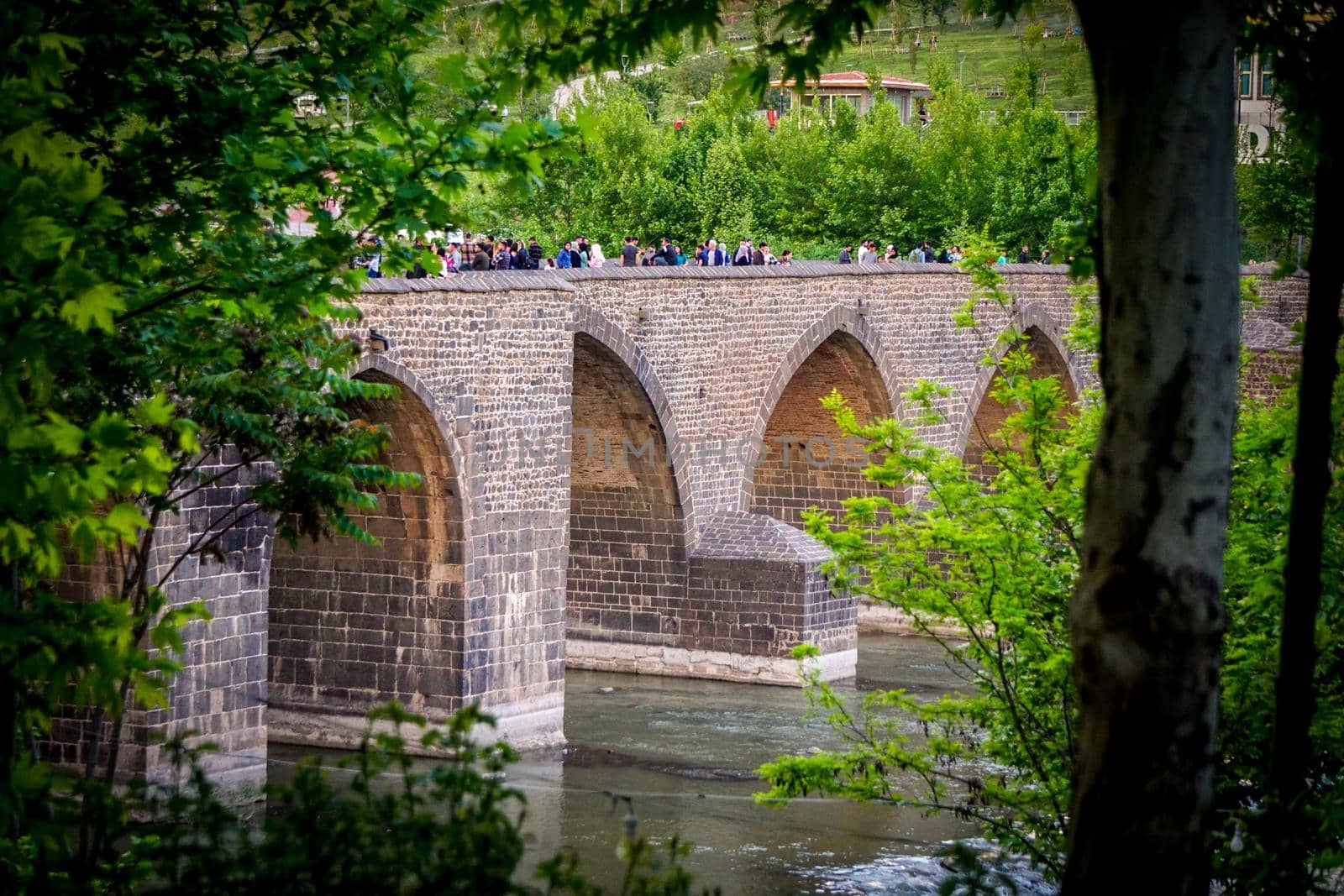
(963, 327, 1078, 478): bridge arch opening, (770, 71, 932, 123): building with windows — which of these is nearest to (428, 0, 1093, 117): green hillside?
(770, 71, 932, 123): building with windows

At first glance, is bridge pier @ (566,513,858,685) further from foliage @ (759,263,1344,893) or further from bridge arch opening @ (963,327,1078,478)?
foliage @ (759,263,1344,893)

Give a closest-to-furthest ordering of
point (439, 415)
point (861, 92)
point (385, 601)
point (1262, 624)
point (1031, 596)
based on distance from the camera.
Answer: point (1262, 624) < point (1031, 596) < point (439, 415) < point (385, 601) < point (861, 92)

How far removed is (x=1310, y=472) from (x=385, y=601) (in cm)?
1637

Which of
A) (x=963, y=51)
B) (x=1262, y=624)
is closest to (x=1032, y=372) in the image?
(x=1262, y=624)

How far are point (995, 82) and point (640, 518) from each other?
69.6 m

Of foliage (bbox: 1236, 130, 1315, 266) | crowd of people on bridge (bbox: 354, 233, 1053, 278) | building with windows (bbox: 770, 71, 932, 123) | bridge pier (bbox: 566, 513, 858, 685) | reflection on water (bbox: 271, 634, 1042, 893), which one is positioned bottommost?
reflection on water (bbox: 271, 634, 1042, 893)

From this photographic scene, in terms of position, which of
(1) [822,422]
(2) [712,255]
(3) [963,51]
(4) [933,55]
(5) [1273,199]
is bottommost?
(1) [822,422]

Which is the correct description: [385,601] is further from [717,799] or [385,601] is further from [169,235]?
[169,235]

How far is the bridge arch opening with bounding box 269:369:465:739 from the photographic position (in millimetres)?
21156

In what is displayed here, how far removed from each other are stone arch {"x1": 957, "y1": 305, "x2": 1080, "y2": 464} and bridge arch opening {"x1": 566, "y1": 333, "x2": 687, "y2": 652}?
796 centimetres

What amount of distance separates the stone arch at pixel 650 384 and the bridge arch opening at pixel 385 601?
3628mm

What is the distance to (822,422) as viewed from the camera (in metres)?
31.9

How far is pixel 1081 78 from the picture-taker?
9694cm

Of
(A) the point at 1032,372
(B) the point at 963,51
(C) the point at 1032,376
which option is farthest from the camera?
(B) the point at 963,51
